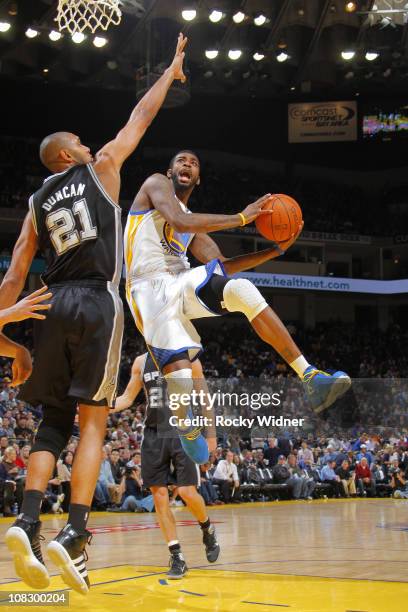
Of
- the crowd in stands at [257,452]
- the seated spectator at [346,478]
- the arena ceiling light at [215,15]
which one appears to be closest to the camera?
the crowd in stands at [257,452]

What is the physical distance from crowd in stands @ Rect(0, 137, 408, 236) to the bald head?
24626 millimetres

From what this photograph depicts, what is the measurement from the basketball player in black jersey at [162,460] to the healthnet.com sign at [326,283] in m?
23.4

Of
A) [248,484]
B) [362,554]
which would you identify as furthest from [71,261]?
[248,484]

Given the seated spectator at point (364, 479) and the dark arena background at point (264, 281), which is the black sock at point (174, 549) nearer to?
the dark arena background at point (264, 281)

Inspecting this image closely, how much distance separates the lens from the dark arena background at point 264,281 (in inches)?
281

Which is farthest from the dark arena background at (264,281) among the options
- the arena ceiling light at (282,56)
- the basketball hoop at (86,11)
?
the basketball hoop at (86,11)

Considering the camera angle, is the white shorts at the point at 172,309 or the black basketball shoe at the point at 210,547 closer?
the white shorts at the point at 172,309

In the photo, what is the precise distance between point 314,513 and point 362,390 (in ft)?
43.1

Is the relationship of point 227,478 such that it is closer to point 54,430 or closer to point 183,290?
point 183,290

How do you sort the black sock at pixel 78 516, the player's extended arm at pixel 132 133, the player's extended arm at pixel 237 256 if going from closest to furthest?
the black sock at pixel 78 516 < the player's extended arm at pixel 132 133 < the player's extended arm at pixel 237 256

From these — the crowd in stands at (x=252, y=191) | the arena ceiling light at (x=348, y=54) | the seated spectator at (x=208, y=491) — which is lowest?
the seated spectator at (x=208, y=491)

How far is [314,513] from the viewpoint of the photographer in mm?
14328

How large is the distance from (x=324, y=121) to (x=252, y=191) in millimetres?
4064

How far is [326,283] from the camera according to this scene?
110ft
